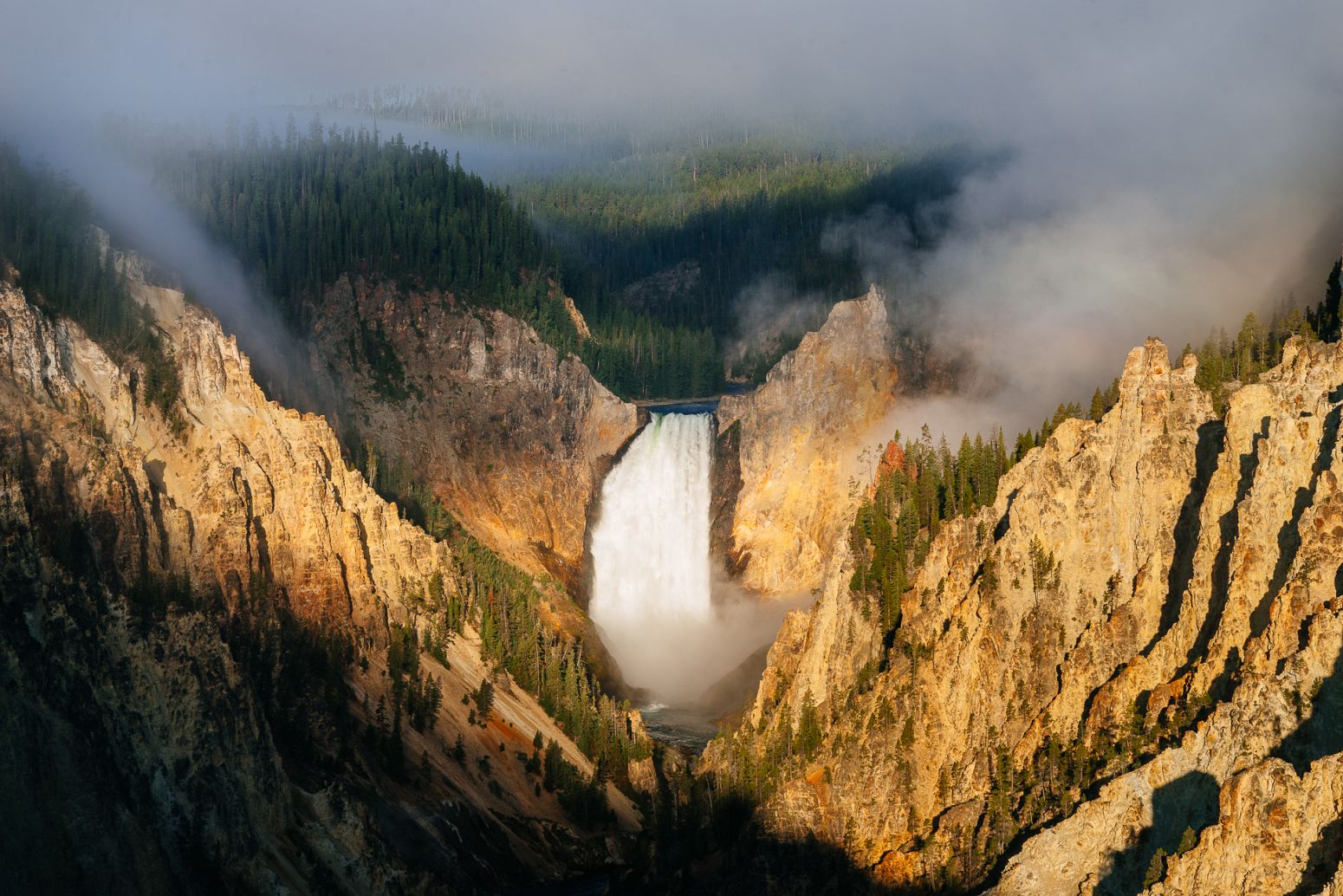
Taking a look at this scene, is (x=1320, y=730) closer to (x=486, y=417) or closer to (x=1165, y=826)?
(x=1165, y=826)

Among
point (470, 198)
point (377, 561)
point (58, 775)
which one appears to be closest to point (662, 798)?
point (377, 561)

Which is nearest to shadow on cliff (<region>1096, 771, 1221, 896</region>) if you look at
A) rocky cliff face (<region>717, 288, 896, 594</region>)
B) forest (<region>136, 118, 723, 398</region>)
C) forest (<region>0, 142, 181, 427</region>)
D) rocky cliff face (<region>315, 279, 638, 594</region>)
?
forest (<region>0, 142, 181, 427</region>)

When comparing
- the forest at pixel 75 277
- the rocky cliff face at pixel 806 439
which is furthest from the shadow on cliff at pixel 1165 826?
the rocky cliff face at pixel 806 439

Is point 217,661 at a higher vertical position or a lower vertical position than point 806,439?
lower

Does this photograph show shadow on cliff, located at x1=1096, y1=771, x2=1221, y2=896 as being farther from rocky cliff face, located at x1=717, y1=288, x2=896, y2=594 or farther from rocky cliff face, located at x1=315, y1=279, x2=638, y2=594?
rocky cliff face, located at x1=315, y1=279, x2=638, y2=594

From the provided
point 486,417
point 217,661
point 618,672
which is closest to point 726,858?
point 217,661

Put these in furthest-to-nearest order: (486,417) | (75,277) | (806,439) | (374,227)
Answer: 1. (374,227)
2. (806,439)
3. (486,417)
4. (75,277)

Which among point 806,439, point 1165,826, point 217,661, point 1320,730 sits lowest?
point 1165,826
